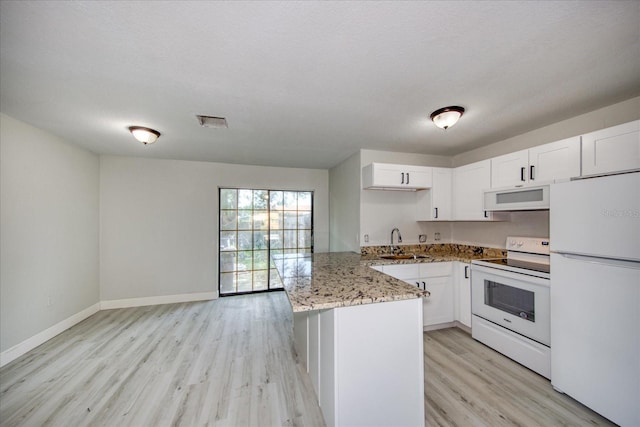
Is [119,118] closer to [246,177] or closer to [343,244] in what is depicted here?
[246,177]

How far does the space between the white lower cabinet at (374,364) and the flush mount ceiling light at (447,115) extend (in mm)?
1693

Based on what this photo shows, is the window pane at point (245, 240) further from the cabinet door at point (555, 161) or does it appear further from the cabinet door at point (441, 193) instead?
the cabinet door at point (555, 161)

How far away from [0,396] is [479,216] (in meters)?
4.81

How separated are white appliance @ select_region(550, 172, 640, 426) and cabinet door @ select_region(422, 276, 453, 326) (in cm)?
113

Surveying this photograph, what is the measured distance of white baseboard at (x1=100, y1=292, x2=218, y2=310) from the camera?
3820 millimetres

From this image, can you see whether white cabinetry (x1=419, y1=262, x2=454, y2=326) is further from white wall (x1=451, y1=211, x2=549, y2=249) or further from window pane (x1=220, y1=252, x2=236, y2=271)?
window pane (x1=220, y1=252, x2=236, y2=271)

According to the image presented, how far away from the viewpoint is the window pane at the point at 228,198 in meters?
4.52

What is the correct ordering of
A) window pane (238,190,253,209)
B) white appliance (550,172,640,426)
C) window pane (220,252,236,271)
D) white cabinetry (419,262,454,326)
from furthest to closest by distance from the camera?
1. window pane (238,190,253,209)
2. window pane (220,252,236,271)
3. white cabinetry (419,262,454,326)
4. white appliance (550,172,640,426)

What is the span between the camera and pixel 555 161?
7.41 feet

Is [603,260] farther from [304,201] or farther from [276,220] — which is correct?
[276,220]

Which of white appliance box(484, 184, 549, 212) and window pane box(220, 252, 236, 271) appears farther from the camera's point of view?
window pane box(220, 252, 236, 271)

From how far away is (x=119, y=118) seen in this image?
95.4 inches

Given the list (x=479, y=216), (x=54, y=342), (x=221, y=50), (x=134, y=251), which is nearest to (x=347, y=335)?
(x=221, y=50)

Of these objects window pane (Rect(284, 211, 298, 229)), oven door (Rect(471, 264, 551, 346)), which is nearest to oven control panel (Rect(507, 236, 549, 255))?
oven door (Rect(471, 264, 551, 346))
